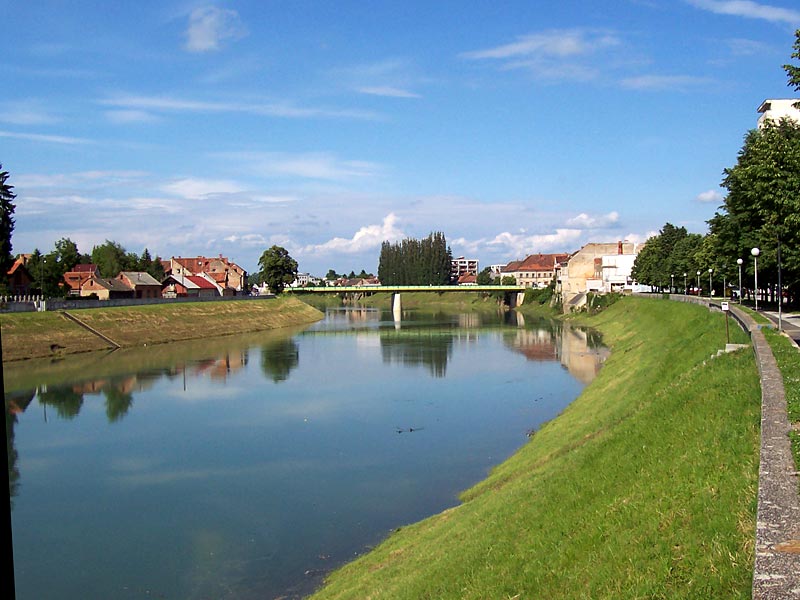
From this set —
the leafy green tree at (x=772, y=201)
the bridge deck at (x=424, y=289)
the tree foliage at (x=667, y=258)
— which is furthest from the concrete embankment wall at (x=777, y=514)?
the bridge deck at (x=424, y=289)

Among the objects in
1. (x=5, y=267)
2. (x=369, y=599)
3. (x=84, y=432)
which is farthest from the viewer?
(x=5, y=267)

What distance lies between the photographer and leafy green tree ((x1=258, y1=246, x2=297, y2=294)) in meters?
141

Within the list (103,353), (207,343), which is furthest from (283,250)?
(103,353)

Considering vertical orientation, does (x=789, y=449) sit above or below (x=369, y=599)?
above

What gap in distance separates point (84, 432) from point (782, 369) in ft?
103

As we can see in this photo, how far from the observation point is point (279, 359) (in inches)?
2623

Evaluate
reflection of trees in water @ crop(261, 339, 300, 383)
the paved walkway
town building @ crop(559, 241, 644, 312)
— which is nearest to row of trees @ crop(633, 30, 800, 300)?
the paved walkway

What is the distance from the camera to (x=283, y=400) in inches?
1737

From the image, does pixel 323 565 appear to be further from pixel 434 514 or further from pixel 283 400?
pixel 283 400

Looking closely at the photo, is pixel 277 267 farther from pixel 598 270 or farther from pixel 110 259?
pixel 598 270

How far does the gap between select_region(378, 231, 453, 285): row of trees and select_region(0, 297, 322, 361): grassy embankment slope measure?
6501 centimetres

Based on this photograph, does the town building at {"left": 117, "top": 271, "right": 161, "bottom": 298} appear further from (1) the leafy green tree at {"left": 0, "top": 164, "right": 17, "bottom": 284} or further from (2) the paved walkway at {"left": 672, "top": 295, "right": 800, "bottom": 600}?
(2) the paved walkway at {"left": 672, "top": 295, "right": 800, "bottom": 600}

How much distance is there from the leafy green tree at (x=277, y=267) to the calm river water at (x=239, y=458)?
78.2m

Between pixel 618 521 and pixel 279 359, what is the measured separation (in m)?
57.5
